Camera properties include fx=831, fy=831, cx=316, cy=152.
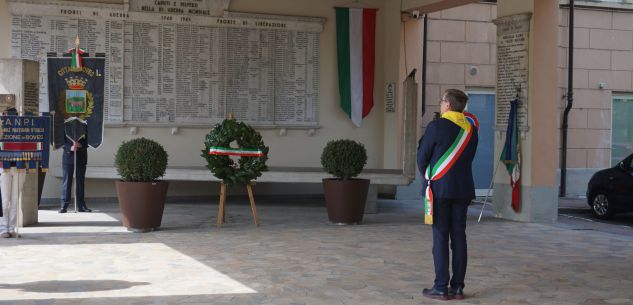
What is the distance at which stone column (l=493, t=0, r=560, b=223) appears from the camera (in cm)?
1212

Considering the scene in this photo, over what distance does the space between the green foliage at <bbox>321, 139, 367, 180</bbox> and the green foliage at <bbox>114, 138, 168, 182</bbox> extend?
229cm

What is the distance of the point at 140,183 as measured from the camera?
10242 mm

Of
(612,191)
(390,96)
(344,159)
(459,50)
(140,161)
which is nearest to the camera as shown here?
(140,161)

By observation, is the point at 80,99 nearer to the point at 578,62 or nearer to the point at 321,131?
the point at 321,131

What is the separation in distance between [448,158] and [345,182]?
4736 millimetres

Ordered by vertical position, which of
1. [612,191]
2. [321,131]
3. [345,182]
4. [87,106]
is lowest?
[612,191]

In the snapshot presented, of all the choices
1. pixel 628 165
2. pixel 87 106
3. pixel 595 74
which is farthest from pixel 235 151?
pixel 595 74

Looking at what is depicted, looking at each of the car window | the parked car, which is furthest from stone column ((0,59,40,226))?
the car window

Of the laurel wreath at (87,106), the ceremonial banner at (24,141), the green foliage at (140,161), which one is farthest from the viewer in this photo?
the laurel wreath at (87,106)

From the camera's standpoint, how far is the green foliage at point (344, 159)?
11250mm

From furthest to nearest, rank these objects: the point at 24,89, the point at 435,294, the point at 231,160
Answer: the point at 231,160 < the point at 24,89 < the point at 435,294

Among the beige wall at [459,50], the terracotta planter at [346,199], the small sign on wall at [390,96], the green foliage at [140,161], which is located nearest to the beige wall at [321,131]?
the small sign on wall at [390,96]

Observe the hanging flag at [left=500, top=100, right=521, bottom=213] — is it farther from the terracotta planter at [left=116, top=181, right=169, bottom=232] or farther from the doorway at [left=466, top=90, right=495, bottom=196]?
the terracotta planter at [left=116, top=181, right=169, bottom=232]

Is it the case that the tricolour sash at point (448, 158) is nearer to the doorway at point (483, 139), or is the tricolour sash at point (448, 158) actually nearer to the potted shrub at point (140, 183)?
the potted shrub at point (140, 183)
